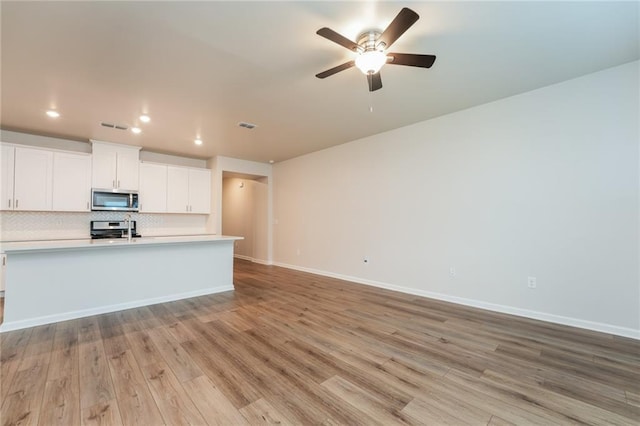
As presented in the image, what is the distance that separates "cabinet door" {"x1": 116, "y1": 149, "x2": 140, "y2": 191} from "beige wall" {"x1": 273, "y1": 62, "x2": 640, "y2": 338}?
419cm

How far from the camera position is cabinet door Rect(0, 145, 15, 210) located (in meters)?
4.20

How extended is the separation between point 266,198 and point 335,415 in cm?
599

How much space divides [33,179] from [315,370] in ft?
17.7

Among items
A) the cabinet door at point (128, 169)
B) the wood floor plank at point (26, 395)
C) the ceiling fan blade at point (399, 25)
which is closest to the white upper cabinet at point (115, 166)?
the cabinet door at point (128, 169)

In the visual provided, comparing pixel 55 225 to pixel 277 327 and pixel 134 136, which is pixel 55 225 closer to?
pixel 134 136

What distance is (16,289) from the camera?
2945 millimetres

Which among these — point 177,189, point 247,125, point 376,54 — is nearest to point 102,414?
point 376,54

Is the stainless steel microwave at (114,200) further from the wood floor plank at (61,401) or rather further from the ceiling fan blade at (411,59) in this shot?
the ceiling fan blade at (411,59)

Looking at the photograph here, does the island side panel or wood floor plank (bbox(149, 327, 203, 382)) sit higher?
the island side panel

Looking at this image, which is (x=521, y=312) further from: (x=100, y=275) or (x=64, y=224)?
(x=64, y=224)

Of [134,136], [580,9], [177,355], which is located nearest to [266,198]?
[134,136]

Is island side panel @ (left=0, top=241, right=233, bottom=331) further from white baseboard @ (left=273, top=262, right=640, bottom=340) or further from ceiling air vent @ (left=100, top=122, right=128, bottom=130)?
white baseboard @ (left=273, top=262, right=640, bottom=340)

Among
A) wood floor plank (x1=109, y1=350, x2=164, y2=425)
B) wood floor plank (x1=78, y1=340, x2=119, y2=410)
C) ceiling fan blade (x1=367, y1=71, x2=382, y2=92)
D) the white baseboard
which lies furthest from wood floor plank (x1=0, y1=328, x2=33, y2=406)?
the white baseboard

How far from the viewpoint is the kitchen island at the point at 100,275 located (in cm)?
296
